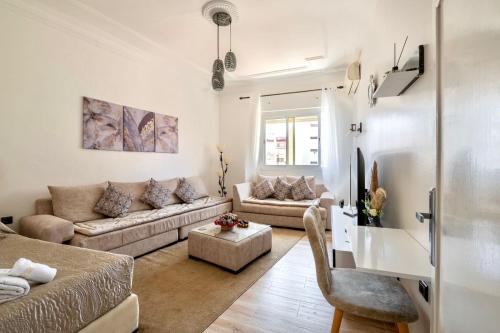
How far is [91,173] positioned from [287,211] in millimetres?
3131

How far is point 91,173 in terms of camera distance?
11.0 feet

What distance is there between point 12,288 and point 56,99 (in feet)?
8.82

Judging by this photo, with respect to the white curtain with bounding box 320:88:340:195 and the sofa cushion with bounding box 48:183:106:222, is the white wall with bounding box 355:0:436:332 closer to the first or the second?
the white curtain with bounding box 320:88:340:195

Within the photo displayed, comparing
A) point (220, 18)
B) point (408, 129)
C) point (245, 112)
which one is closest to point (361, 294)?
point (408, 129)

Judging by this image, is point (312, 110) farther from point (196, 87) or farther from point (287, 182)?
point (196, 87)

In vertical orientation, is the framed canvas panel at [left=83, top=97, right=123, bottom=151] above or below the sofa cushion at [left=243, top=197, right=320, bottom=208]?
above

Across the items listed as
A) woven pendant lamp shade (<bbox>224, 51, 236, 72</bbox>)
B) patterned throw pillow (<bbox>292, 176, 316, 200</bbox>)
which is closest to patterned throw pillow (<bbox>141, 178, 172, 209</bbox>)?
woven pendant lamp shade (<bbox>224, 51, 236, 72</bbox>)

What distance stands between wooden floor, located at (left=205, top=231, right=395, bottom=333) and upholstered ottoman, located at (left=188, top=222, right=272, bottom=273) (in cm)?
33

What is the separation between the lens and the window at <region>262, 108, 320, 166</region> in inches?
209

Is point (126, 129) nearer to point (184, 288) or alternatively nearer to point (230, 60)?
point (230, 60)

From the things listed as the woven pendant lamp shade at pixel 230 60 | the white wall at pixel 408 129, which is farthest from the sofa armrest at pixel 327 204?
the woven pendant lamp shade at pixel 230 60

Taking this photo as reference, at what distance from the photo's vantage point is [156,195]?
12.3ft

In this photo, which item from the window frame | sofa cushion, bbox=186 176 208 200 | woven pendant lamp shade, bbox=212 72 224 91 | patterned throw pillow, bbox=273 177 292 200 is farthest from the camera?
the window frame

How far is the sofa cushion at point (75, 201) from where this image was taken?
2.76 m
